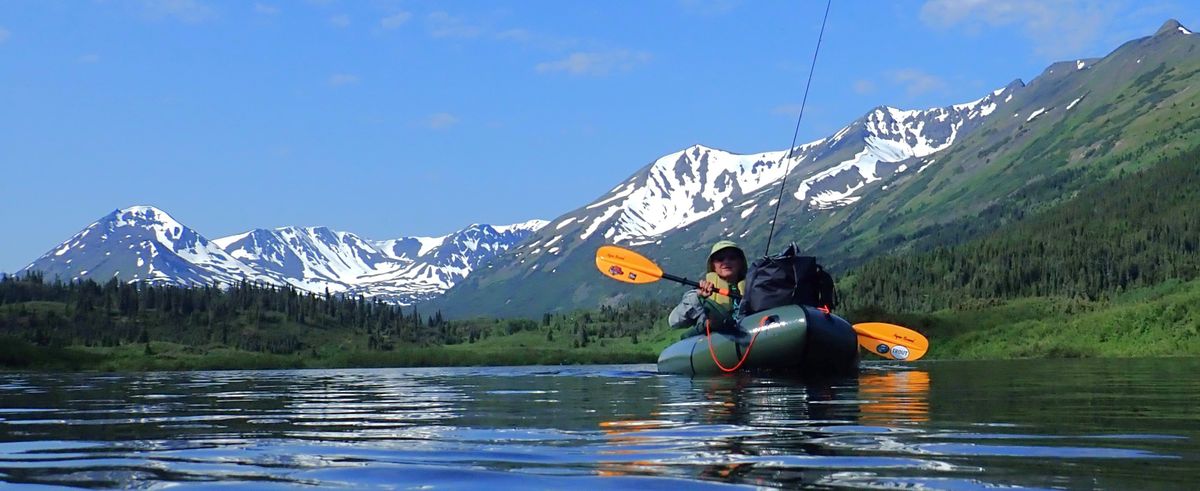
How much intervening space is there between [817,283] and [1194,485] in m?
20.6

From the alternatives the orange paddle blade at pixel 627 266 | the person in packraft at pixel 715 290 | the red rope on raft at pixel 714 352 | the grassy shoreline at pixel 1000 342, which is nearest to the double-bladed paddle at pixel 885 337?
the orange paddle blade at pixel 627 266

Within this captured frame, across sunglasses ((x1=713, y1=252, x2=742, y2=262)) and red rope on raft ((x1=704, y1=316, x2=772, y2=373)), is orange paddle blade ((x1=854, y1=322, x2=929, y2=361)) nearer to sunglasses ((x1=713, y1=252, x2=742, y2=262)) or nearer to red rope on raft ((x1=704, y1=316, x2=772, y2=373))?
sunglasses ((x1=713, y1=252, x2=742, y2=262))

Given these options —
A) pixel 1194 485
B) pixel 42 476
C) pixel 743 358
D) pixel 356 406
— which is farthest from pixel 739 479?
pixel 743 358

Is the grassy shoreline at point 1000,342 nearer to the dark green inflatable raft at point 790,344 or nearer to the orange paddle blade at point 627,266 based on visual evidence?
the orange paddle blade at point 627,266

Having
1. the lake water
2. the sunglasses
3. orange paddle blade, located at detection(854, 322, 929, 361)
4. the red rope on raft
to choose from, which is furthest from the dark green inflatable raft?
the lake water

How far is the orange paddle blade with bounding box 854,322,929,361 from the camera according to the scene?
32.2 meters

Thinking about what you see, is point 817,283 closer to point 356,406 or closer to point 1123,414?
point 356,406

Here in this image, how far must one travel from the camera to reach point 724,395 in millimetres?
20297

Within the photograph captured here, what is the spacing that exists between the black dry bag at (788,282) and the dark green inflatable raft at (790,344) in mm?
699

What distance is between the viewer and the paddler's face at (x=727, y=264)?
3172 cm

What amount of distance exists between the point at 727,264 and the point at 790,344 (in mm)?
6066

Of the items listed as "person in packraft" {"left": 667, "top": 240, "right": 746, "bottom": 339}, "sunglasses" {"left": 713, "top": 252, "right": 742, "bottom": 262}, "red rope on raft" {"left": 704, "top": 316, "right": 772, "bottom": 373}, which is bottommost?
"red rope on raft" {"left": 704, "top": 316, "right": 772, "bottom": 373}

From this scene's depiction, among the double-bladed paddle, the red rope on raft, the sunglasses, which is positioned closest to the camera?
the red rope on raft

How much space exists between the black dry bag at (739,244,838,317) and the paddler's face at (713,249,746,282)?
11.7 feet
